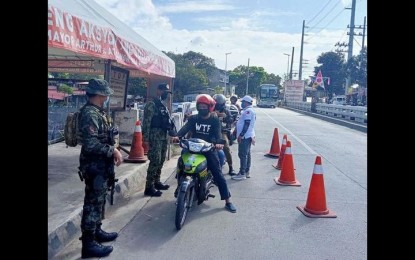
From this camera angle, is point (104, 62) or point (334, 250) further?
point (104, 62)

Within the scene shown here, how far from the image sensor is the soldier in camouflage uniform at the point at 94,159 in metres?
3.63

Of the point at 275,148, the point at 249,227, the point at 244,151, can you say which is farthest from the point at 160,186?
the point at 275,148

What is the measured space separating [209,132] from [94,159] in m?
2.08

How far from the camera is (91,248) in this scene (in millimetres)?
3684

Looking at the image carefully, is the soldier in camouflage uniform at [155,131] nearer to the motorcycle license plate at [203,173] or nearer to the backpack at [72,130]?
the motorcycle license plate at [203,173]

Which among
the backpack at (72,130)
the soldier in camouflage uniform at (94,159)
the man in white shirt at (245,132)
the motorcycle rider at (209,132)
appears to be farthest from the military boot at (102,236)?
the man in white shirt at (245,132)

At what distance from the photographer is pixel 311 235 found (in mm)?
4480

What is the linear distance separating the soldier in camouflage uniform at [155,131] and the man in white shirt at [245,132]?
1713 millimetres

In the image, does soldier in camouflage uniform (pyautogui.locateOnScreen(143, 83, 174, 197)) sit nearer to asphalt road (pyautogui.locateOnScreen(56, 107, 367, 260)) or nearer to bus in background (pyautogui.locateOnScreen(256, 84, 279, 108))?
asphalt road (pyautogui.locateOnScreen(56, 107, 367, 260))

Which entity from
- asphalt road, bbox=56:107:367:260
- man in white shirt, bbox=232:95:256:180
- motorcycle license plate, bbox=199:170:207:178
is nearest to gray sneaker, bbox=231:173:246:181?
man in white shirt, bbox=232:95:256:180

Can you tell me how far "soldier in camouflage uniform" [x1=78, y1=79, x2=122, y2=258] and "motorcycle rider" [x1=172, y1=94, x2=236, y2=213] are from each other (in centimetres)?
178
